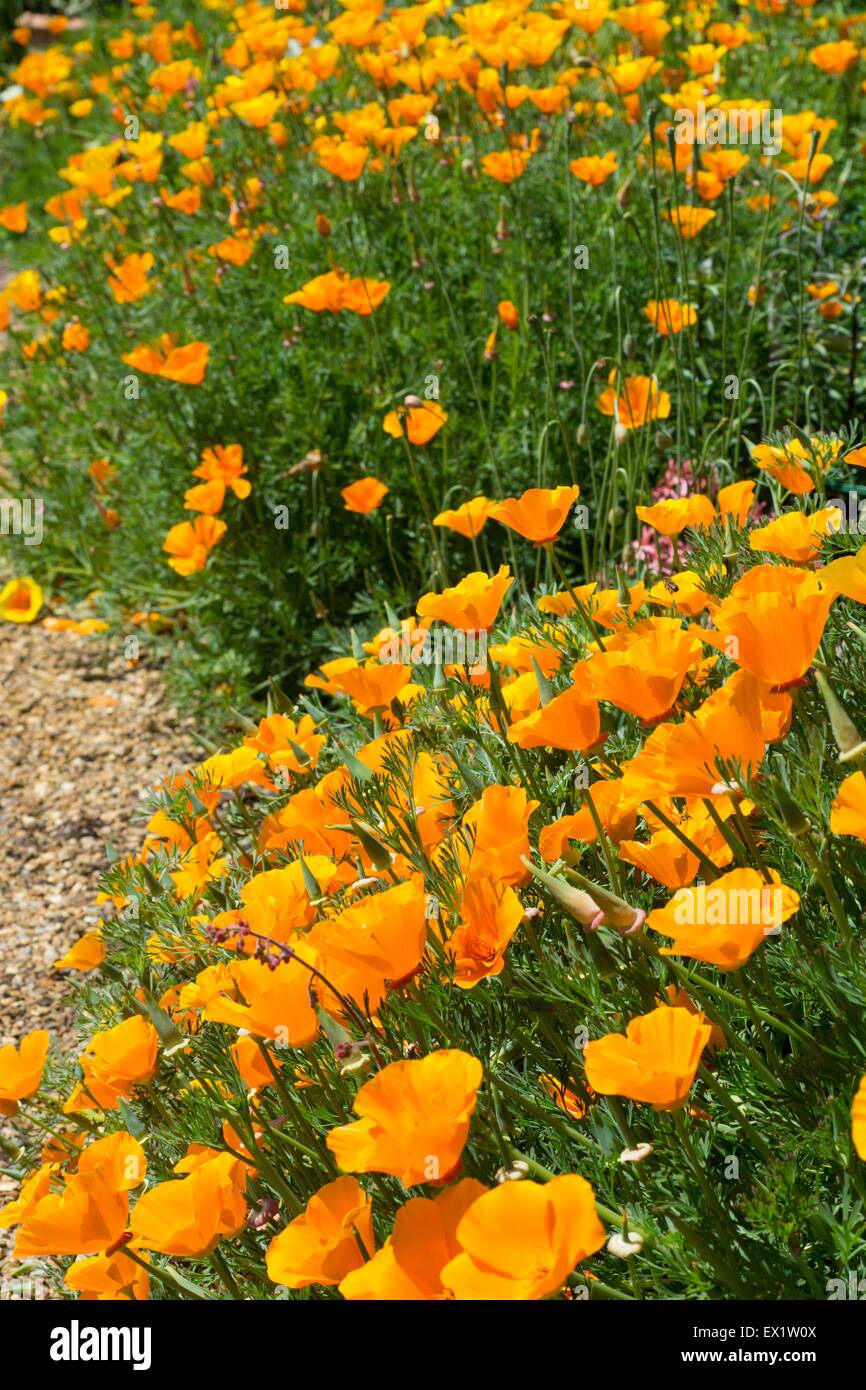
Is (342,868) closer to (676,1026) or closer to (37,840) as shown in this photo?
(676,1026)

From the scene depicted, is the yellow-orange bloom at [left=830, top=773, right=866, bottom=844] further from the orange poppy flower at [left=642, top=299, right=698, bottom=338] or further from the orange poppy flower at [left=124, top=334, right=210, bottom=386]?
the orange poppy flower at [left=124, top=334, right=210, bottom=386]

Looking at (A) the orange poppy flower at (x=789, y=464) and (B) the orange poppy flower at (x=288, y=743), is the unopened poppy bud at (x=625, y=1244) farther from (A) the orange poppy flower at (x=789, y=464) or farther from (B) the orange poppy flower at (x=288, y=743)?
(A) the orange poppy flower at (x=789, y=464)

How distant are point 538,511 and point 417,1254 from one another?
1040mm

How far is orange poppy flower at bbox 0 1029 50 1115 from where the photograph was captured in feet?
5.96

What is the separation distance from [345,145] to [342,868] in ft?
7.49

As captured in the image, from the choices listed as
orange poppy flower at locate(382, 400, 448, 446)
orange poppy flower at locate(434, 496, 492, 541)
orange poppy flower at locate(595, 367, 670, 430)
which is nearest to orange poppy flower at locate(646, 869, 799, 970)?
orange poppy flower at locate(434, 496, 492, 541)

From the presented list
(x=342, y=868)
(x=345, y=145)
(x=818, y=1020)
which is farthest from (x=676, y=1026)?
(x=345, y=145)

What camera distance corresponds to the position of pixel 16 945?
3.13 metres

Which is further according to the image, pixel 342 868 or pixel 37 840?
pixel 37 840

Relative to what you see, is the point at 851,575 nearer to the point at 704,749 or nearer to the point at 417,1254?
the point at 704,749

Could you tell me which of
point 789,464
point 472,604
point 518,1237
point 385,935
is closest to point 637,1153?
point 518,1237

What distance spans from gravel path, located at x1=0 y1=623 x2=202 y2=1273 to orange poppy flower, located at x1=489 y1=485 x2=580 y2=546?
119 centimetres

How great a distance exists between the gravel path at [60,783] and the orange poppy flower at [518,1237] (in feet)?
5.76

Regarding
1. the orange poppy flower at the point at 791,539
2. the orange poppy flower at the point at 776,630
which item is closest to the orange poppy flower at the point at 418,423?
the orange poppy flower at the point at 791,539
